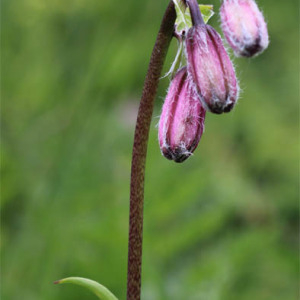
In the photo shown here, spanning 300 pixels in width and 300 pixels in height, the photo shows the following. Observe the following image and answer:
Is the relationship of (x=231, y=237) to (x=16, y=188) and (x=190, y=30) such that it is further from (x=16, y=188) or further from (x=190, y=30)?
(x=190, y=30)

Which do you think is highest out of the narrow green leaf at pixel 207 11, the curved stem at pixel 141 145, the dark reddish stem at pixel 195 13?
the narrow green leaf at pixel 207 11

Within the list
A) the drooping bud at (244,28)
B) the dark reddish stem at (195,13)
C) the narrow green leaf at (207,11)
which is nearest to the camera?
the drooping bud at (244,28)

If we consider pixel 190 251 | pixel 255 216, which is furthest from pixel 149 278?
pixel 255 216

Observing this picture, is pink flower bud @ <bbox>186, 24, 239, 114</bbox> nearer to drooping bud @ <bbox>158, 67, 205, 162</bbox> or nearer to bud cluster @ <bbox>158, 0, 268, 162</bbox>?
bud cluster @ <bbox>158, 0, 268, 162</bbox>

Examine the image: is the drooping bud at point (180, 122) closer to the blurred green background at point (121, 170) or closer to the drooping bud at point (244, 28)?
the drooping bud at point (244, 28)

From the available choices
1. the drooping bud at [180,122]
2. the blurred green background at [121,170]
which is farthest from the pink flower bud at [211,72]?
the blurred green background at [121,170]

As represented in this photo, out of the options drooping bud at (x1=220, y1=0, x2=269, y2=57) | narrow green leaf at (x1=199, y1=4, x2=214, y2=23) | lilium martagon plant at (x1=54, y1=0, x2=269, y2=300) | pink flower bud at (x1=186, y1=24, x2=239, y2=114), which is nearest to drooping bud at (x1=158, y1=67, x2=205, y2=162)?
lilium martagon plant at (x1=54, y1=0, x2=269, y2=300)

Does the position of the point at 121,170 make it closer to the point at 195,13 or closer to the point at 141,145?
the point at 141,145

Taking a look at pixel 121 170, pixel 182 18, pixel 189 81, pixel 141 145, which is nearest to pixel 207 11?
pixel 182 18
